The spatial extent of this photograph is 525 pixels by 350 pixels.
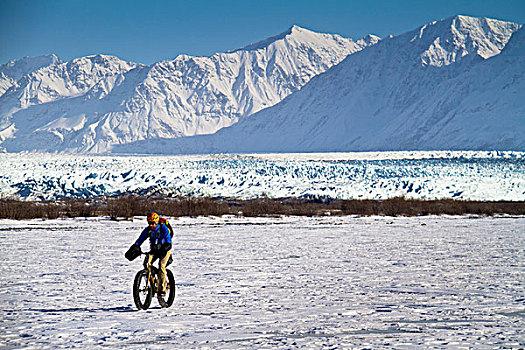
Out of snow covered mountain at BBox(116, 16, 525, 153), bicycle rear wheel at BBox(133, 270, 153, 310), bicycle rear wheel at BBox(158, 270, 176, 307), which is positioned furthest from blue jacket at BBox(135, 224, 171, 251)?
snow covered mountain at BBox(116, 16, 525, 153)

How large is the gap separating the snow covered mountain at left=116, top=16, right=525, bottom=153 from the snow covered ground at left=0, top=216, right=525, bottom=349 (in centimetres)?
8206

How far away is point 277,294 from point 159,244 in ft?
7.57

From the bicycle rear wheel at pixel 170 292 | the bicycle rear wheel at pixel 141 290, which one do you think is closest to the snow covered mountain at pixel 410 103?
the bicycle rear wheel at pixel 170 292

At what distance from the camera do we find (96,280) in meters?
11.0

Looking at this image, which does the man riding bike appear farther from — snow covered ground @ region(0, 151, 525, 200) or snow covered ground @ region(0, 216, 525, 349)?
snow covered ground @ region(0, 151, 525, 200)

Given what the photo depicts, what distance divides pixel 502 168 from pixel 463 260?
33397 millimetres

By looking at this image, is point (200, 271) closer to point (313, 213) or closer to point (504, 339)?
point (504, 339)

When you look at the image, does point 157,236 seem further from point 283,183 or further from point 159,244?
point 283,183

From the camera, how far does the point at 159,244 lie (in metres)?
8.12

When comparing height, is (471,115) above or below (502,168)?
above

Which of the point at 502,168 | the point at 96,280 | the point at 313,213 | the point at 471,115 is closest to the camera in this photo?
the point at 96,280

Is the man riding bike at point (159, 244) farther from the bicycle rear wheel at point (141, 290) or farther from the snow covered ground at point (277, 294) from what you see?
the snow covered ground at point (277, 294)

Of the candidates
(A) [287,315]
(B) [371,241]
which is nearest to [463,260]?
(B) [371,241]

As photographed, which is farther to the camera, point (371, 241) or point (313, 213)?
point (313, 213)
